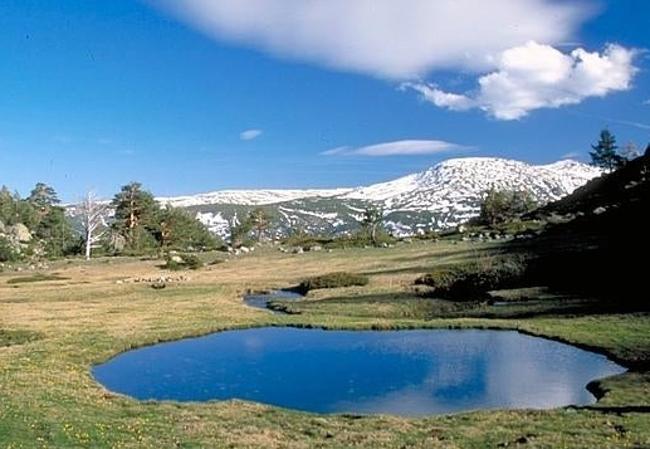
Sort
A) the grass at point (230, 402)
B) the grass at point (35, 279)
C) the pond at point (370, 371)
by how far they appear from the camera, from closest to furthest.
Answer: the grass at point (230, 402), the pond at point (370, 371), the grass at point (35, 279)

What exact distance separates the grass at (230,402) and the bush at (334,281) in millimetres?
2472

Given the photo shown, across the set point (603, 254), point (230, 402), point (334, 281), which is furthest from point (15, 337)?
point (603, 254)

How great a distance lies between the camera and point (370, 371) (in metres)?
43.1

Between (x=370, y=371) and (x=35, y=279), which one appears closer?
(x=370, y=371)

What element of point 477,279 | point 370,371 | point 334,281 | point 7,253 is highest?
point 7,253

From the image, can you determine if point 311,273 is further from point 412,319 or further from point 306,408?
point 306,408

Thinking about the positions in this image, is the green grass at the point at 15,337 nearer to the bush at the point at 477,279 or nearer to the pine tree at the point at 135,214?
the bush at the point at 477,279

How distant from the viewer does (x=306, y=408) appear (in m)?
34.5

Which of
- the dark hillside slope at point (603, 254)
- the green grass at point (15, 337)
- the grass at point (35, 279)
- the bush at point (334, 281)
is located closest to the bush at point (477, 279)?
the dark hillside slope at point (603, 254)

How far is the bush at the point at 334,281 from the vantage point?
87000 millimetres

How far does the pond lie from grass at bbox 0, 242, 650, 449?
234 cm

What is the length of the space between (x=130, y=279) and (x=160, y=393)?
72.3m

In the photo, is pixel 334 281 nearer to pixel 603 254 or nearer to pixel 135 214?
pixel 603 254

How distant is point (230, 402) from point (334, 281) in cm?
5435
